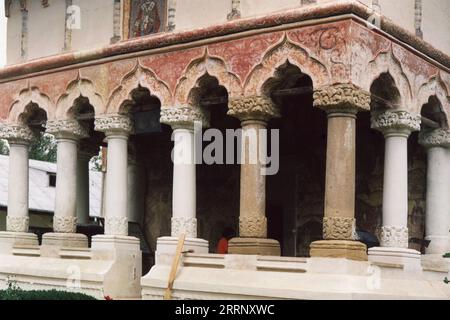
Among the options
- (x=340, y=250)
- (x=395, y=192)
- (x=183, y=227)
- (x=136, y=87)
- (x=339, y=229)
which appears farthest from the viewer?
(x=136, y=87)

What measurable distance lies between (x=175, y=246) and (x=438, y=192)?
562 cm

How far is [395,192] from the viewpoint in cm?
1659

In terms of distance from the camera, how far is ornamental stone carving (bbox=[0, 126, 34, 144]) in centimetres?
2109

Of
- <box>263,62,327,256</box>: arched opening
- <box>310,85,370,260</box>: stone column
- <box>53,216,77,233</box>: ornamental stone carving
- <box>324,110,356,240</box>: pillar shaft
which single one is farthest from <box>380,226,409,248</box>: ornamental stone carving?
<box>53,216,77,233</box>: ornamental stone carving

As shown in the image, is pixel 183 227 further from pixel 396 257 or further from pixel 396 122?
pixel 396 122

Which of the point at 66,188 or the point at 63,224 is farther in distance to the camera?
the point at 66,188

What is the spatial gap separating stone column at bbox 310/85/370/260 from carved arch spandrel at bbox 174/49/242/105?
197 centimetres

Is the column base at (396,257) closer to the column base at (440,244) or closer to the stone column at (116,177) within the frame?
the column base at (440,244)

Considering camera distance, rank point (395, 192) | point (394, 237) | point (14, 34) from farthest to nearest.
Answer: point (14, 34) < point (395, 192) < point (394, 237)

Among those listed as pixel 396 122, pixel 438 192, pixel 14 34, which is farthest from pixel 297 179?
pixel 14 34

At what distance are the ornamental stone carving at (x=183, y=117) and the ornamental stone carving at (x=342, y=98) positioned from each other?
10.3 feet

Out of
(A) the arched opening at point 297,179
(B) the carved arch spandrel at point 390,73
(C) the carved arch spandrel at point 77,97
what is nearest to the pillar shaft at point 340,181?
(B) the carved arch spandrel at point 390,73

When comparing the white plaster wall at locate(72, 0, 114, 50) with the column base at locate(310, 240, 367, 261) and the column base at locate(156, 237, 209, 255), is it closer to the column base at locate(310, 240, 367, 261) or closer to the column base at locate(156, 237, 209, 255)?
the column base at locate(156, 237, 209, 255)

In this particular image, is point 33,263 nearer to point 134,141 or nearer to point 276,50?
point 134,141
